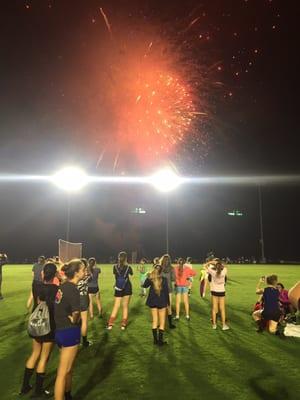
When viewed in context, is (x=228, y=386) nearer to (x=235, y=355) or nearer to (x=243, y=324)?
(x=235, y=355)

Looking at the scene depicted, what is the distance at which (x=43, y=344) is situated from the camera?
6105mm

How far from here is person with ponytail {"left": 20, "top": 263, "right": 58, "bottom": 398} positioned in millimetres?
6016

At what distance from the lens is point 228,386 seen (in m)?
6.72

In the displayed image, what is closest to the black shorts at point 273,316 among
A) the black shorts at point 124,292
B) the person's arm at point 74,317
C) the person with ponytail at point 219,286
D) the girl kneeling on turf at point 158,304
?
the person with ponytail at point 219,286

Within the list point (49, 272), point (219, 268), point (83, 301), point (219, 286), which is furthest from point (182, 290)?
point (49, 272)

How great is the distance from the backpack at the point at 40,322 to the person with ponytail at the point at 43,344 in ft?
0.21

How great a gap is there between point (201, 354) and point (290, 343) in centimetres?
250

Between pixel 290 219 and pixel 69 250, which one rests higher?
pixel 290 219

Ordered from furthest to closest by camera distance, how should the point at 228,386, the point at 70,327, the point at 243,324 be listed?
the point at 243,324 < the point at 228,386 < the point at 70,327

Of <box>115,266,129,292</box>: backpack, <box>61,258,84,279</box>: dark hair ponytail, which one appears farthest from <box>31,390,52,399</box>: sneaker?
<box>115,266,129,292</box>: backpack

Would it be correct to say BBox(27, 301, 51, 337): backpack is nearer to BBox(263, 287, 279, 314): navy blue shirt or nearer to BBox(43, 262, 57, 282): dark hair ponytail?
BBox(43, 262, 57, 282): dark hair ponytail

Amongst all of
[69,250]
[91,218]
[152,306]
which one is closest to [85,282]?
[152,306]

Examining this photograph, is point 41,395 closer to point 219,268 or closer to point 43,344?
point 43,344

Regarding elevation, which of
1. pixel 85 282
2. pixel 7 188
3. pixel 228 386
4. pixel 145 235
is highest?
pixel 7 188
